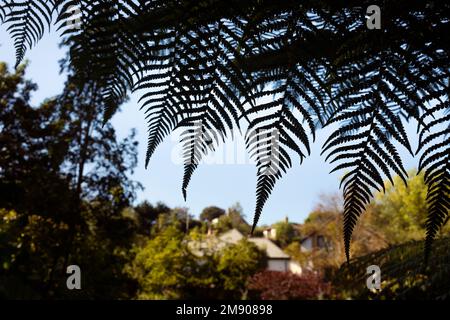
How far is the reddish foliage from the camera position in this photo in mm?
12250

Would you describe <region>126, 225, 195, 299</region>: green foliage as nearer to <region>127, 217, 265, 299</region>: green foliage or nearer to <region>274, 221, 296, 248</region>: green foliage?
<region>127, 217, 265, 299</region>: green foliage

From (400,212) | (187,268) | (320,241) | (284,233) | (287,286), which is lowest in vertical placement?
(287,286)

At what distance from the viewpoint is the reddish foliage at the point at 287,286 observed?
12.2 meters

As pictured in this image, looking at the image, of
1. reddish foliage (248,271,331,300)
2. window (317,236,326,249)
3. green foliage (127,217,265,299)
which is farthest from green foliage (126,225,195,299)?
window (317,236,326,249)

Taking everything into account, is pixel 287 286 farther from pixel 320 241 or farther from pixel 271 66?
pixel 271 66

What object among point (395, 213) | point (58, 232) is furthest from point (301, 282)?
point (58, 232)

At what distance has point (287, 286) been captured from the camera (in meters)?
12.7

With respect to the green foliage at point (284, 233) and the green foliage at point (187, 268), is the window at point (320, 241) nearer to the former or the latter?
the green foliage at point (284, 233)

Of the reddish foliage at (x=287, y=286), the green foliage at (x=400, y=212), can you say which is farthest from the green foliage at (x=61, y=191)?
the green foliage at (x=400, y=212)

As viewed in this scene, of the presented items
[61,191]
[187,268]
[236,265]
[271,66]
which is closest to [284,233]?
[236,265]

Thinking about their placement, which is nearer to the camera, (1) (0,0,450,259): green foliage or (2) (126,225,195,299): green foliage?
(1) (0,0,450,259): green foliage

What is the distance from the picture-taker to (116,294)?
7.98 meters

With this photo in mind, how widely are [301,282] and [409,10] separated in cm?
1325

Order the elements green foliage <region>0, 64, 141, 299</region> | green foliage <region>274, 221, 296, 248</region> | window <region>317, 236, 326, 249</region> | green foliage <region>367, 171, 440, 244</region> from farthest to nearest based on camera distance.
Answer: green foliage <region>274, 221, 296, 248</region>, window <region>317, 236, 326, 249</region>, green foliage <region>367, 171, 440, 244</region>, green foliage <region>0, 64, 141, 299</region>
